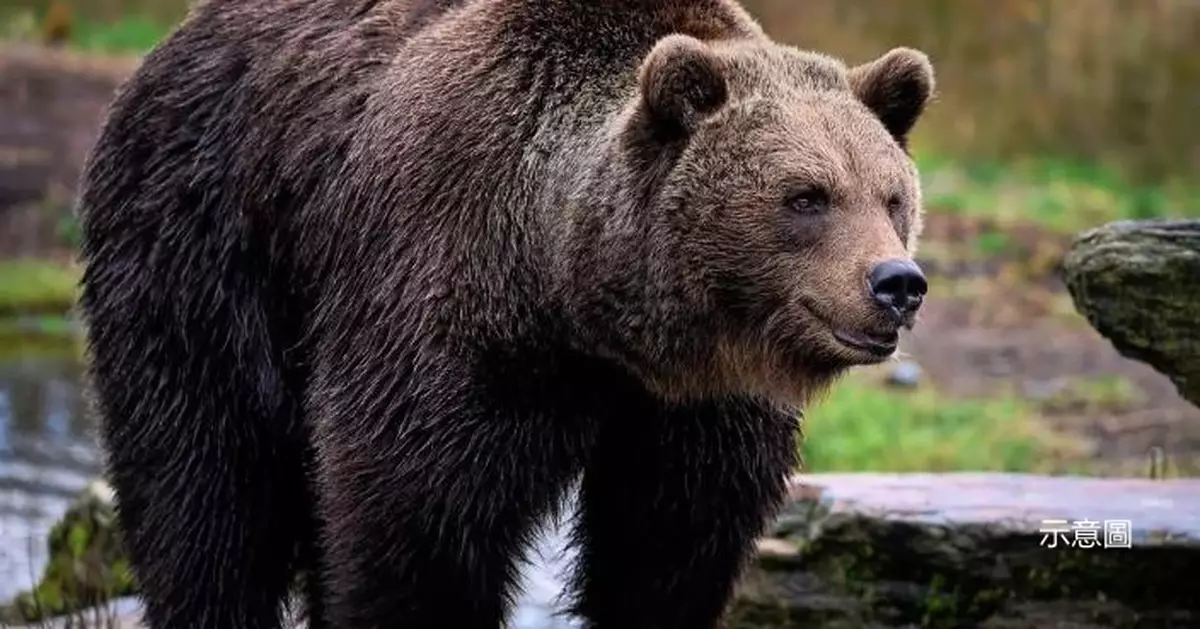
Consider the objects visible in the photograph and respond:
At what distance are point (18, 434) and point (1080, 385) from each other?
6.28m

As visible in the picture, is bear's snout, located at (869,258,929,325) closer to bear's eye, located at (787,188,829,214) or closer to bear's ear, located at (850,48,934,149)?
bear's eye, located at (787,188,829,214)

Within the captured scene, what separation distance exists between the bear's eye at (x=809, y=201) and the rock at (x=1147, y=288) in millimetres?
2234

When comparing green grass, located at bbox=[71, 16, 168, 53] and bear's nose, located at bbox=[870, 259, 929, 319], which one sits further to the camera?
green grass, located at bbox=[71, 16, 168, 53]

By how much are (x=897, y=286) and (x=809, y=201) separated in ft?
1.09

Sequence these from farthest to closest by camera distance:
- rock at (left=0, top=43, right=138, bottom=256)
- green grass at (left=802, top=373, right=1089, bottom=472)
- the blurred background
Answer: rock at (left=0, top=43, right=138, bottom=256) < the blurred background < green grass at (left=802, top=373, right=1089, bottom=472)

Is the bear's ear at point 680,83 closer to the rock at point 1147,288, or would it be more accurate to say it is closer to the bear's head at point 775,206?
the bear's head at point 775,206

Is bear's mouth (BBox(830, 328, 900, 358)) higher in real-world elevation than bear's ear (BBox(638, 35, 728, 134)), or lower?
lower

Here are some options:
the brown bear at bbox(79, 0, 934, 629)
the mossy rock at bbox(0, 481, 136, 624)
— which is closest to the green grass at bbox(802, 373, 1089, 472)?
the mossy rock at bbox(0, 481, 136, 624)

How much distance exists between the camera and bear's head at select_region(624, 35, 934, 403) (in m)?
4.66

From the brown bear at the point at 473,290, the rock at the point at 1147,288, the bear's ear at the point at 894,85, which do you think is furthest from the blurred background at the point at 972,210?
the bear's ear at the point at 894,85

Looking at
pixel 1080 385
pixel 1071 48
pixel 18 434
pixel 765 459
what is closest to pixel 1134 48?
pixel 1071 48

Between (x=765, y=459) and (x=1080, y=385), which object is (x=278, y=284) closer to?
(x=765, y=459)

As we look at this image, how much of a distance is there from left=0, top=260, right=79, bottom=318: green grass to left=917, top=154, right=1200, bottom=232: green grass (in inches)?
277

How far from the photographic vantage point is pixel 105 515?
854 centimetres
